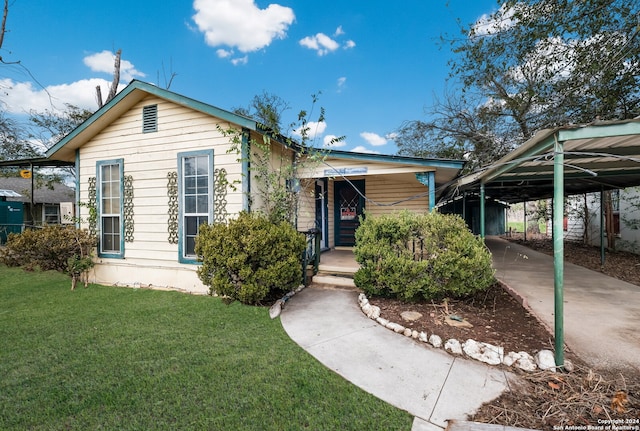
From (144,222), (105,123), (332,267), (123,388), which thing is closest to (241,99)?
(105,123)

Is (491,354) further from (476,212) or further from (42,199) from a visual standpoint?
(42,199)

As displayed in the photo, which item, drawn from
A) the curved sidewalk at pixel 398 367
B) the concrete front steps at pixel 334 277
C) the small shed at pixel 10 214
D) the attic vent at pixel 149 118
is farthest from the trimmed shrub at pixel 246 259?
the small shed at pixel 10 214

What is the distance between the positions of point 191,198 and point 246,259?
7.67 feet

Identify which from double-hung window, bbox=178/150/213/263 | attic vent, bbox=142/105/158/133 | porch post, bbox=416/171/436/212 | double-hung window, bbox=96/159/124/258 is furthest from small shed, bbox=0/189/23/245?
porch post, bbox=416/171/436/212

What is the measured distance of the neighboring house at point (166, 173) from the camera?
5777mm

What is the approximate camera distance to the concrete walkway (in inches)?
122

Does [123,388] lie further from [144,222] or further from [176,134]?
[176,134]

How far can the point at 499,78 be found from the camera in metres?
10.9

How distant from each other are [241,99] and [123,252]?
14.3 m

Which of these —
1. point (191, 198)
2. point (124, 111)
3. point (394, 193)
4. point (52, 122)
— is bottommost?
point (191, 198)

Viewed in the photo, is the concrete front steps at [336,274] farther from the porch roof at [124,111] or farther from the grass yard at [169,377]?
the porch roof at [124,111]

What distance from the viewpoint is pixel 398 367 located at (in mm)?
2971

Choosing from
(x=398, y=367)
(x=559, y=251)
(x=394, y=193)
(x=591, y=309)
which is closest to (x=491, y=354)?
(x=398, y=367)

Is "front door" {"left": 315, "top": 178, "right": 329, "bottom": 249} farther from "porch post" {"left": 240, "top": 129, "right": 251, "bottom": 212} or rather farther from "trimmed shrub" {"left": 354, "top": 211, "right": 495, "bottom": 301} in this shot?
"trimmed shrub" {"left": 354, "top": 211, "right": 495, "bottom": 301}
